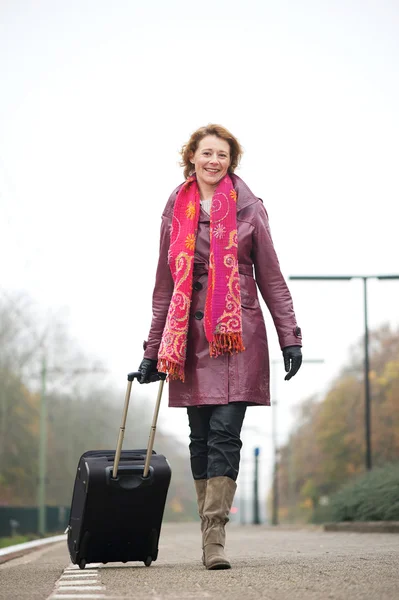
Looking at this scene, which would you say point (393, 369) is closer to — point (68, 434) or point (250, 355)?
point (68, 434)

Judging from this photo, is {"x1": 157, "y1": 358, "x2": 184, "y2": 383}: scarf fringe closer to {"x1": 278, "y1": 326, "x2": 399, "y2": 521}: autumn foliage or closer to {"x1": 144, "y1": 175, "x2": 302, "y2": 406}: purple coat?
{"x1": 144, "y1": 175, "x2": 302, "y2": 406}: purple coat

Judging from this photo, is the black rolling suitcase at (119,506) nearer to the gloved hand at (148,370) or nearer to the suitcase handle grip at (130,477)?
the suitcase handle grip at (130,477)

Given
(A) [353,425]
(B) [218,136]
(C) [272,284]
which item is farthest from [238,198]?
(A) [353,425]

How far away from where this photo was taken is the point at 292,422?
86688 millimetres

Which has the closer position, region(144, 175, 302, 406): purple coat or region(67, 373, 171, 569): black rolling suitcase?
region(67, 373, 171, 569): black rolling suitcase

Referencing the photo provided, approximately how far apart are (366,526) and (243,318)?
1045 centimetres

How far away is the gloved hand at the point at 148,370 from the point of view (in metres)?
6.79

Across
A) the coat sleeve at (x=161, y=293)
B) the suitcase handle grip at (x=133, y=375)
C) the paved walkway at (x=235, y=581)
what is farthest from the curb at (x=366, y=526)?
the suitcase handle grip at (x=133, y=375)

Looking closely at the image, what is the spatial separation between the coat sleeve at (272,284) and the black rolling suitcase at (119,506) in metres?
0.84

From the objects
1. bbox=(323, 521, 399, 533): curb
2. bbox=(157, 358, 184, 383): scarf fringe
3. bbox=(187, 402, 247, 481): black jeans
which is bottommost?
bbox=(323, 521, 399, 533): curb

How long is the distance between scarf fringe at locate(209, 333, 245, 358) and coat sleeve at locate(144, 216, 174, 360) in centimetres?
57

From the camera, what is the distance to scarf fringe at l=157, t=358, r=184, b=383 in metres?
6.50

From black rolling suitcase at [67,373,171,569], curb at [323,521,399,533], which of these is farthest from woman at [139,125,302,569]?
curb at [323,521,399,533]

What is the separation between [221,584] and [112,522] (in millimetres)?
1448
